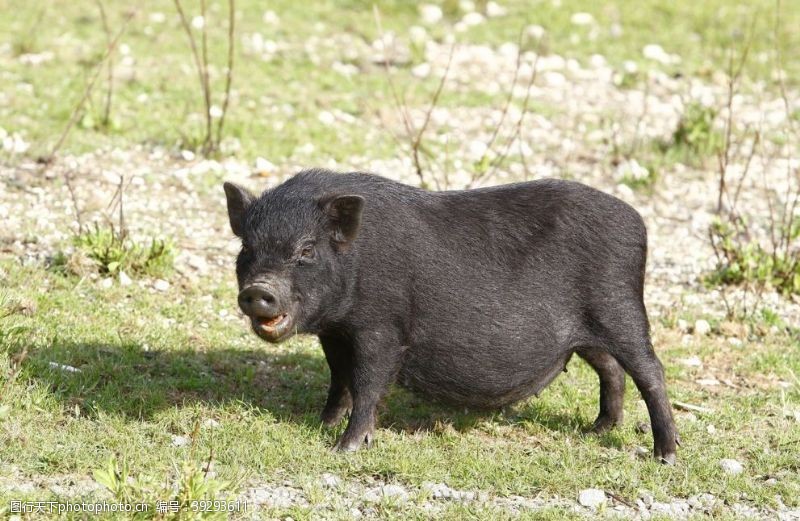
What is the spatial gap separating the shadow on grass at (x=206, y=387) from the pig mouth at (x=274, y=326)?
85 cm

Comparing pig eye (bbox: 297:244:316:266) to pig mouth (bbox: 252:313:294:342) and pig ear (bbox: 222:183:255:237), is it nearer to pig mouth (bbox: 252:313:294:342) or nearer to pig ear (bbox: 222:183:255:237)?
pig mouth (bbox: 252:313:294:342)

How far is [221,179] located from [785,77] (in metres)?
6.86

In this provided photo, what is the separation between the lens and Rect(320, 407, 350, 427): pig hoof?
6.16 metres

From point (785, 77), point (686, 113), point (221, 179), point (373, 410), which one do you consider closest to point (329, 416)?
point (373, 410)

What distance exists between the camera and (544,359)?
6.00m

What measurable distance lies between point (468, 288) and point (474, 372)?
0.43 m

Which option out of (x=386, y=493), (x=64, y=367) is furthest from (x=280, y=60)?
(x=386, y=493)

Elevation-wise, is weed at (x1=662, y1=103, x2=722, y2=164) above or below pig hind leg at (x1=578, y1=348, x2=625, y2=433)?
above

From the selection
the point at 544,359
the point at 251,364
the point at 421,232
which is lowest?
the point at 251,364

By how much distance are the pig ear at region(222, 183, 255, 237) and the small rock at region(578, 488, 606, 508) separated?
206 cm

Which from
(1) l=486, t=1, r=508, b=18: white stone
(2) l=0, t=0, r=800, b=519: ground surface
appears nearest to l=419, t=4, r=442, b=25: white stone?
(2) l=0, t=0, r=800, b=519: ground surface

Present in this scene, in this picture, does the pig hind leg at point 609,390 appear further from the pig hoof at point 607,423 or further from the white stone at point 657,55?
the white stone at point 657,55

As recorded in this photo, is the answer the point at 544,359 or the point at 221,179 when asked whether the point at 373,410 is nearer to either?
the point at 544,359

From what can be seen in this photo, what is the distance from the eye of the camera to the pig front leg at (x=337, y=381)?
6.00 metres
